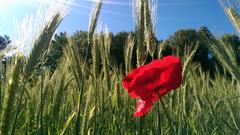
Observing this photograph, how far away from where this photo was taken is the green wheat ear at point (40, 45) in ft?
3.50

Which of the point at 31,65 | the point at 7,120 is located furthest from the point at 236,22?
the point at 7,120

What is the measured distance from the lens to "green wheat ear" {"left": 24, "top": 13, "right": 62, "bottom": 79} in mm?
1067

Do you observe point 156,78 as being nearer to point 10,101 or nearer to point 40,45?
point 40,45

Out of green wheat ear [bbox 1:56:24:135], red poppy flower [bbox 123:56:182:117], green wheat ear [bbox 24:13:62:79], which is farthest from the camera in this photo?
red poppy flower [bbox 123:56:182:117]

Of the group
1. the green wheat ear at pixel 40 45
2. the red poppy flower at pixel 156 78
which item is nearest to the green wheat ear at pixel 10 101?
the green wheat ear at pixel 40 45

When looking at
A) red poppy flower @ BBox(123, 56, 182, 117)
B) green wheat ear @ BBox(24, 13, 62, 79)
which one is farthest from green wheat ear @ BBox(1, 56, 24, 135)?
red poppy flower @ BBox(123, 56, 182, 117)

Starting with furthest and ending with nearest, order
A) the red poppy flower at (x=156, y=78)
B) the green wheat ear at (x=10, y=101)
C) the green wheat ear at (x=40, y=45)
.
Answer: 1. the red poppy flower at (x=156, y=78)
2. the green wheat ear at (x=40, y=45)
3. the green wheat ear at (x=10, y=101)

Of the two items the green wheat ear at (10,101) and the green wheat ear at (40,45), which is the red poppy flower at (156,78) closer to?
the green wheat ear at (40,45)

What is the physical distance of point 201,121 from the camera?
2.26m

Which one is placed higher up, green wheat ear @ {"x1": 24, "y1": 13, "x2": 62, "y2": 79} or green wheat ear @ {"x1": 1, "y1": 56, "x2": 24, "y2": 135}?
green wheat ear @ {"x1": 24, "y1": 13, "x2": 62, "y2": 79}

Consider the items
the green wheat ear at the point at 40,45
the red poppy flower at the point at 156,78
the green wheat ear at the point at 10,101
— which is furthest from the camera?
the red poppy flower at the point at 156,78

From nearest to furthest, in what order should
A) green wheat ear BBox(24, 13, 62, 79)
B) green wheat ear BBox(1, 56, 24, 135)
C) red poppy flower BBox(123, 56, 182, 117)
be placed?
green wheat ear BBox(1, 56, 24, 135) → green wheat ear BBox(24, 13, 62, 79) → red poppy flower BBox(123, 56, 182, 117)

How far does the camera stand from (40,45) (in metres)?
1.12

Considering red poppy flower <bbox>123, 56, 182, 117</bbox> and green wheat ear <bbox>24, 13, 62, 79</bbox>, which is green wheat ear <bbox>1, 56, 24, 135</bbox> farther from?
red poppy flower <bbox>123, 56, 182, 117</bbox>
